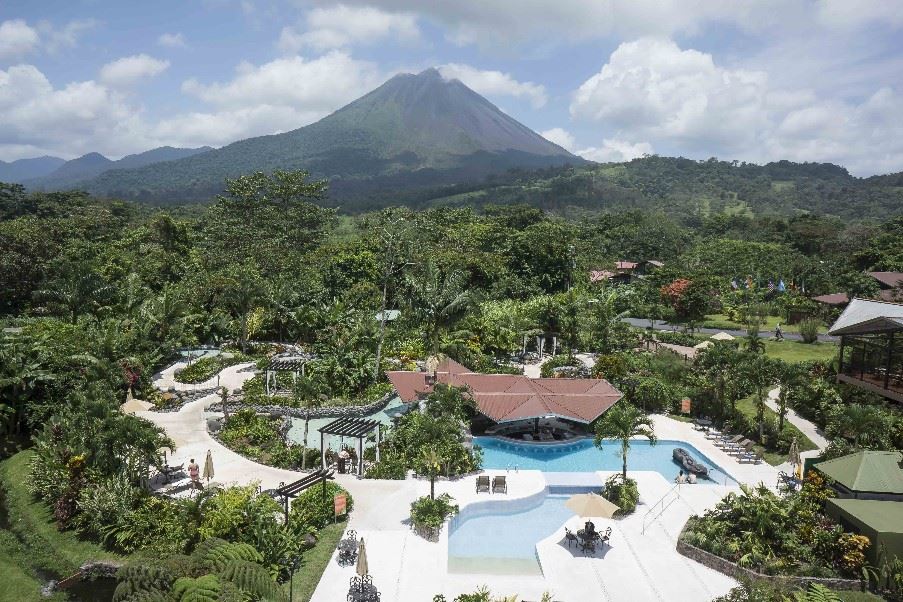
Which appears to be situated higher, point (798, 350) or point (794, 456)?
point (794, 456)

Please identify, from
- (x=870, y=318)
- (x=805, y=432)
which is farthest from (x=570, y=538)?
(x=805, y=432)

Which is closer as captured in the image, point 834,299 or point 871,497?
point 871,497

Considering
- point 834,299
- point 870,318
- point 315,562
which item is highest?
point 870,318

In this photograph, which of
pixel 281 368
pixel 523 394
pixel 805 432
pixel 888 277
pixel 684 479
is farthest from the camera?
pixel 888 277

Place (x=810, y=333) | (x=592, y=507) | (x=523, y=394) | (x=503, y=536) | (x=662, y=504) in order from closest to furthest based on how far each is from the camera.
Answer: (x=592, y=507)
(x=503, y=536)
(x=662, y=504)
(x=523, y=394)
(x=810, y=333)

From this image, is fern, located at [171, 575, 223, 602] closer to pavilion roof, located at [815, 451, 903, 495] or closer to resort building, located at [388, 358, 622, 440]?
resort building, located at [388, 358, 622, 440]

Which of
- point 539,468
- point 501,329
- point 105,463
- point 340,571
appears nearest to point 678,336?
point 501,329

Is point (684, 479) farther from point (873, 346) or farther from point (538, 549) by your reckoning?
point (873, 346)
